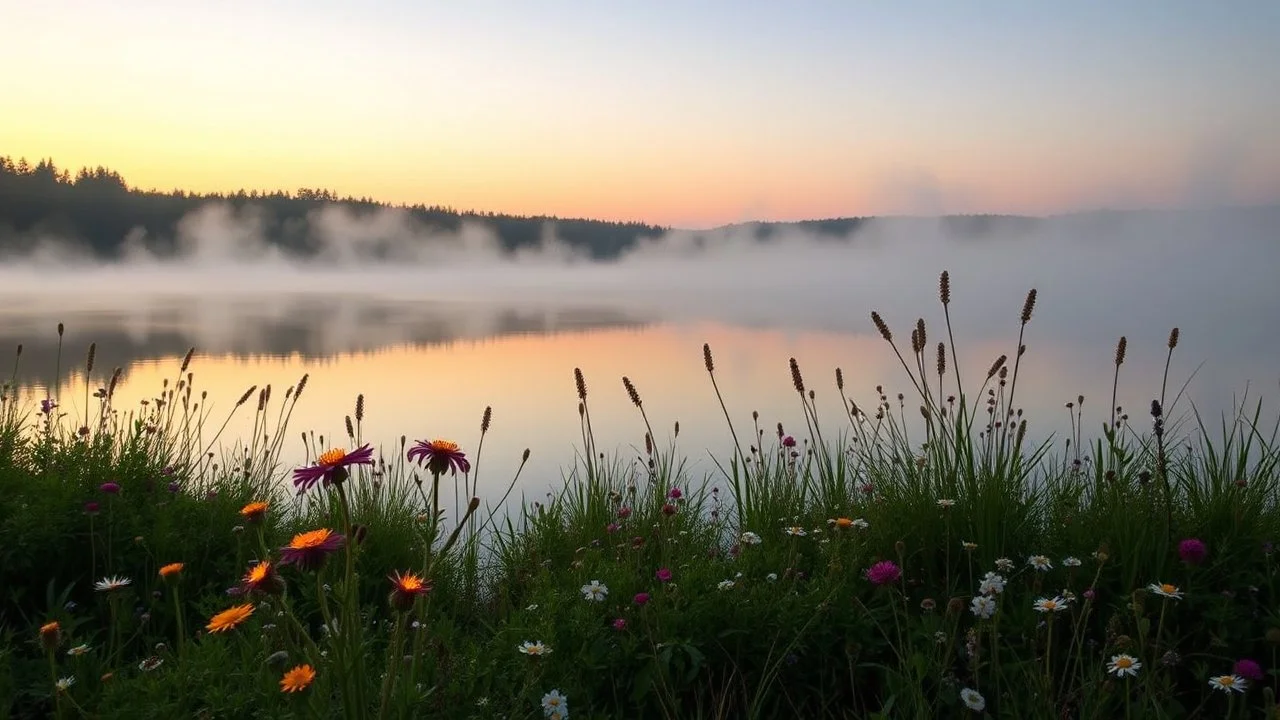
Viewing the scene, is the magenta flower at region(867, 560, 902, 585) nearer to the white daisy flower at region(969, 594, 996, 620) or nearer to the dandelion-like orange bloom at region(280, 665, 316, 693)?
the white daisy flower at region(969, 594, 996, 620)

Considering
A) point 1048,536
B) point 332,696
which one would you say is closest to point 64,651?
point 332,696

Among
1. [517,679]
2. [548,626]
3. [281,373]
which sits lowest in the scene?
[281,373]

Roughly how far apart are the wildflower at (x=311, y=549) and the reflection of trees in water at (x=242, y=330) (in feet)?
39.9

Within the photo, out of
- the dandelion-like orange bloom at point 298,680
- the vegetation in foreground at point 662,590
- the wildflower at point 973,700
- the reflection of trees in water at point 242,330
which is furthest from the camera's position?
the reflection of trees in water at point 242,330

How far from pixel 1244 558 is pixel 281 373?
44.5 ft

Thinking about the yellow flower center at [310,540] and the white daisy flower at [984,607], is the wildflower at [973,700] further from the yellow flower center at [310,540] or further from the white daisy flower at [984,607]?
the yellow flower center at [310,540]

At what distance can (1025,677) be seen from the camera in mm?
2637

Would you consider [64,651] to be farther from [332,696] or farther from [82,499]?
[332,696]

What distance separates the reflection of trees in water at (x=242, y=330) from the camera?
16406mm

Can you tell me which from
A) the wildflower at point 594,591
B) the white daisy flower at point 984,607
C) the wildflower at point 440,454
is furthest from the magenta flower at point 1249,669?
the wildflower at point 440,454

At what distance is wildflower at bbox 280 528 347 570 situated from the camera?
1620mm

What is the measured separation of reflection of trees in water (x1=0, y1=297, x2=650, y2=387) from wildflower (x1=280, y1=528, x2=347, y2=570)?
12172mm

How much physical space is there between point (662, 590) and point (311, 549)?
1.56 meters

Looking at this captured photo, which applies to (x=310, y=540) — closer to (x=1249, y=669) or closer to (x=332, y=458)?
(x=332, y=458)
